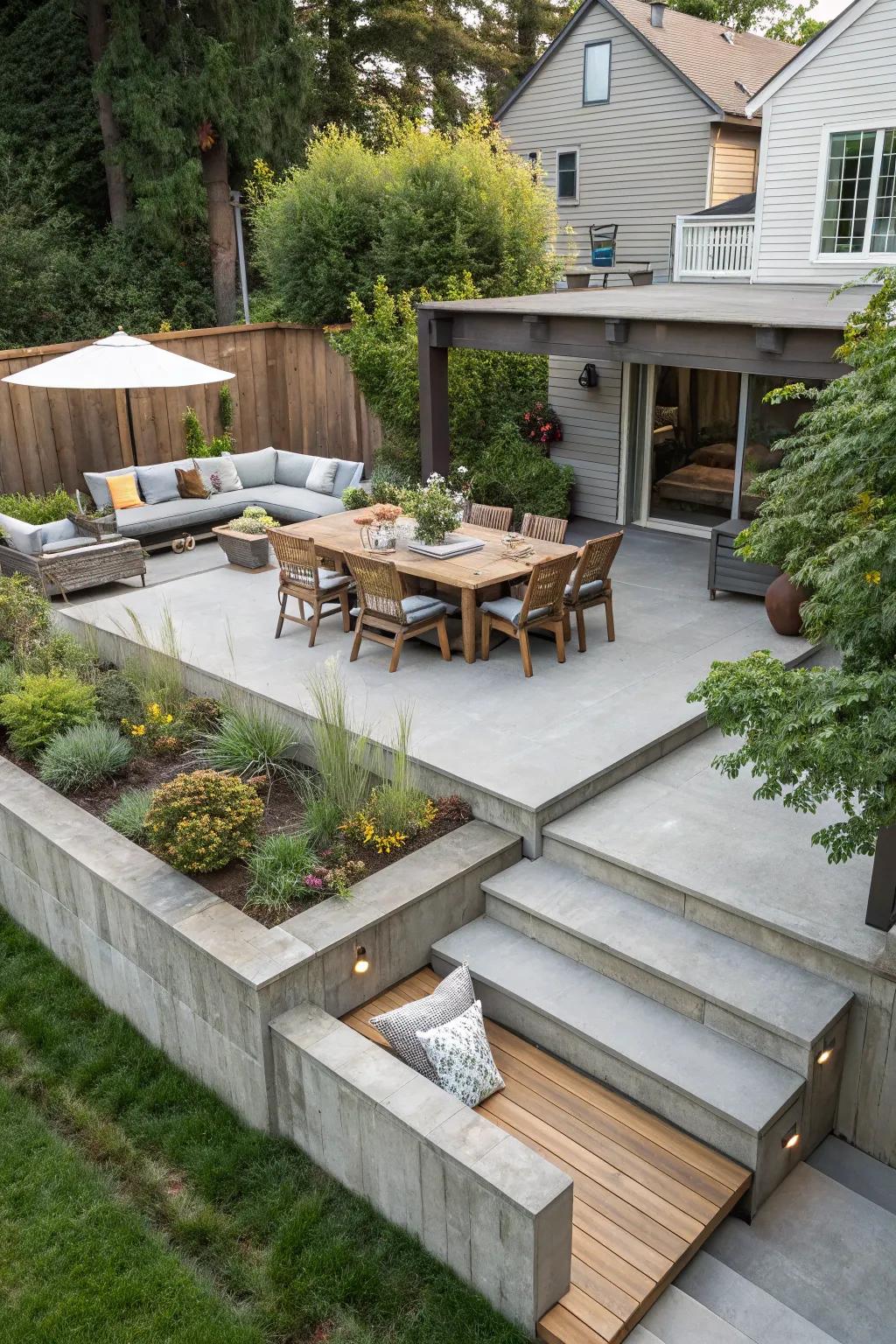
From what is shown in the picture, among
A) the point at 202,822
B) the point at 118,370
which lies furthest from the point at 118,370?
the point at 202,822

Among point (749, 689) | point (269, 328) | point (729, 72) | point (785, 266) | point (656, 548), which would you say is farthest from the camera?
point (729, 72)

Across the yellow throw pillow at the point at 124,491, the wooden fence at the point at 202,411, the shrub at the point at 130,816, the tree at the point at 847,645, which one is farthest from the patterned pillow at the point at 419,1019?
the wooden fence at the point at 202,411

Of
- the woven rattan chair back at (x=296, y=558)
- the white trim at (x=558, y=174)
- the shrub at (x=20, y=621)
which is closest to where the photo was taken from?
the shrub at (x=20, y=621)

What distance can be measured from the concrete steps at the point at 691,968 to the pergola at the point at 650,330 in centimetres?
411

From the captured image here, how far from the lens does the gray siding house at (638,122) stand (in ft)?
62.8

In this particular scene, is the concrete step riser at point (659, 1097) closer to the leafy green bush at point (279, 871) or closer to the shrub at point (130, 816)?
the leafy green bush at point (279, 871)

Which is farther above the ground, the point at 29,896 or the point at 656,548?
the point at 656,548

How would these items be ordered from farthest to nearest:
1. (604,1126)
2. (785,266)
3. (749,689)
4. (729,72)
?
(729,72) < (785,266) < (604,1126) < (749,689)

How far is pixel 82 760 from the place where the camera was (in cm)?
704

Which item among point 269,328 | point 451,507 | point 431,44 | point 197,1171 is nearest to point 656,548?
point 451,507

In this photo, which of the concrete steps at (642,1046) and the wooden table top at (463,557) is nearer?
the concrete steps at (642,1046)

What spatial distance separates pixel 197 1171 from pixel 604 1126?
1.85 m

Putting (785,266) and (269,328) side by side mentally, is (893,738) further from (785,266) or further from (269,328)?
(269,328)

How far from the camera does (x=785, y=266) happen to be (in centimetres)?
1284
